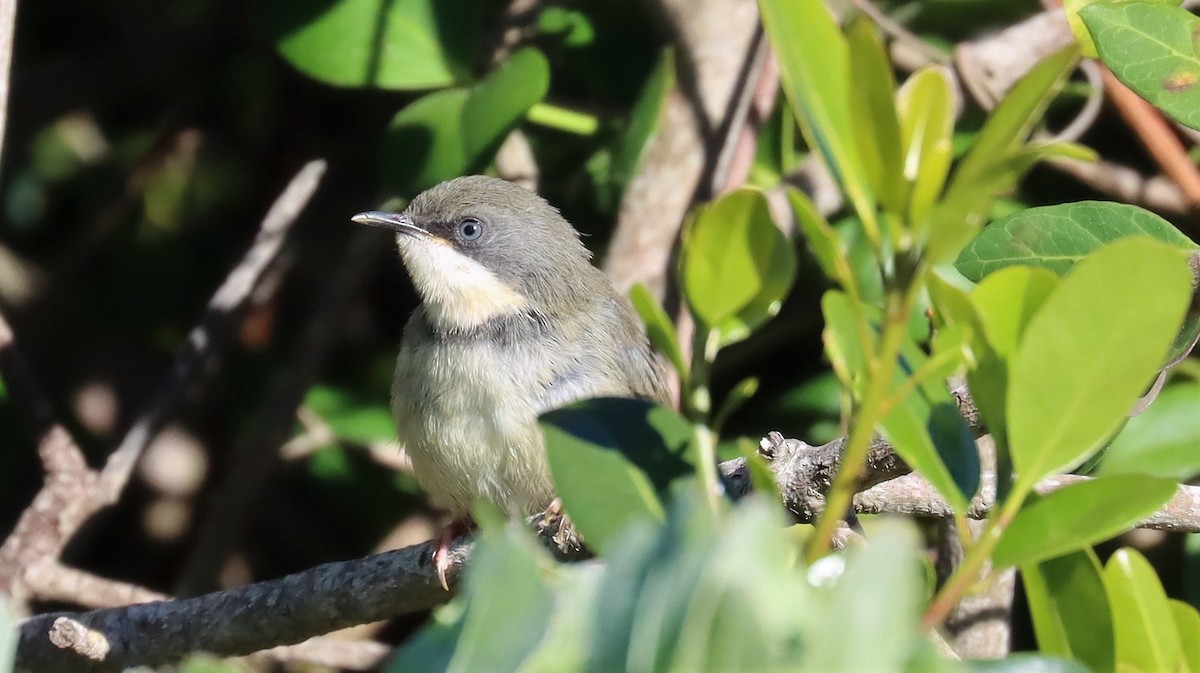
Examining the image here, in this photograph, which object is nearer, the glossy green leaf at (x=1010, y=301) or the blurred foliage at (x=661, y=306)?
the blurred foliage at (x=661, y=306)

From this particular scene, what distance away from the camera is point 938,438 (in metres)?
1.30

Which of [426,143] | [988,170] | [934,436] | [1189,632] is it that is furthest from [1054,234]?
[426,143]

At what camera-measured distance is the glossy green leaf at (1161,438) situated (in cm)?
345

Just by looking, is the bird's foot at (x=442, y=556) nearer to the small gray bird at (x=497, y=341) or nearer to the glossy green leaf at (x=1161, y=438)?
the small gray bird at (x=497, y=341)

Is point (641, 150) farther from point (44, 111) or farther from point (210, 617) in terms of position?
point (44, 111)

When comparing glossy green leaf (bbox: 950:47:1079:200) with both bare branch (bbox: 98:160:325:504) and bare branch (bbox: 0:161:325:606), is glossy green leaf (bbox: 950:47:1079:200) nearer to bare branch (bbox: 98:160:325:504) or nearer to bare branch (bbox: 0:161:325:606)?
bare branch (bbox: 0:161:325:606)

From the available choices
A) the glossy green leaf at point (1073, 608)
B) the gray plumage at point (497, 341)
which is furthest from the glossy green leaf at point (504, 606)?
the gray plumage at point (497, 341)

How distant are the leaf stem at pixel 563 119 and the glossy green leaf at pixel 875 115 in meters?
3.30

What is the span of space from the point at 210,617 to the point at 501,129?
1.63m

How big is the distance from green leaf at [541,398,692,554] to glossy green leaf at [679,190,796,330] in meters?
0.13

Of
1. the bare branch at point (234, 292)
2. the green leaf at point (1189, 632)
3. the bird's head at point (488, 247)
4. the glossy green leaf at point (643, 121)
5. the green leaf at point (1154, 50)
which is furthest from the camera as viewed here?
the bare branch at point (234, 292)

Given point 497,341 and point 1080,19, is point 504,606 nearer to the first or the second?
point 1080,19

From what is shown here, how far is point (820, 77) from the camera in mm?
1139

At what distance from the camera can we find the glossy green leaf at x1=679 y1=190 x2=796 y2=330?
1.25 meters
